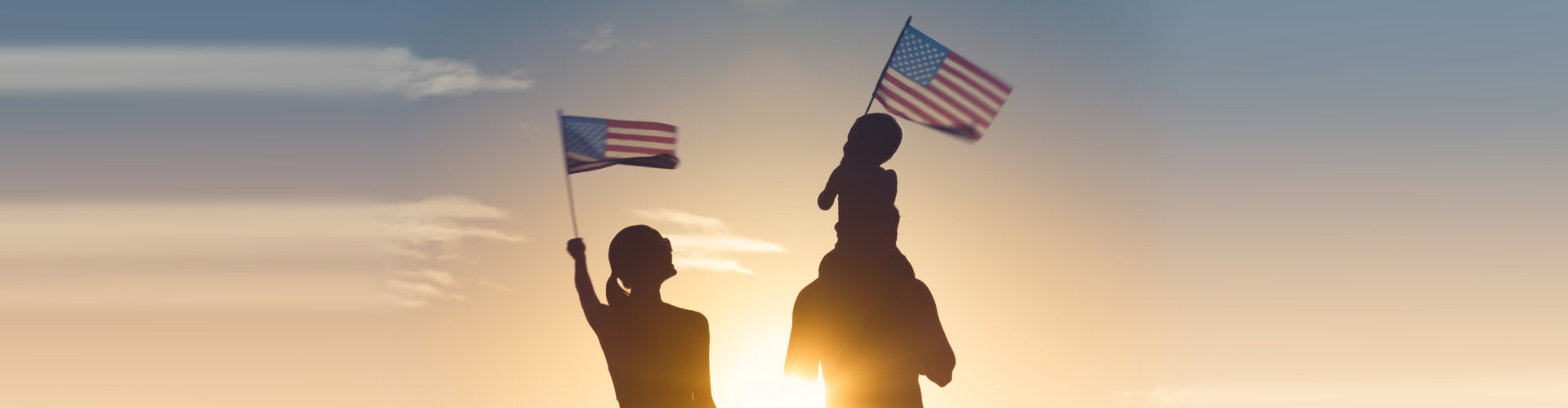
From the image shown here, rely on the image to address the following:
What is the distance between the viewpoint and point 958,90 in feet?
42.9

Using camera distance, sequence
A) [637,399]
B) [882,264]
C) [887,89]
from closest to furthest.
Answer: [637,399], [882,264], [887,89]

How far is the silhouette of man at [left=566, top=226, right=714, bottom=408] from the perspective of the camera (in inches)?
406

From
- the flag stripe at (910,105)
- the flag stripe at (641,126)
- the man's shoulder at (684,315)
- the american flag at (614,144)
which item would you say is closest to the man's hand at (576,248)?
the man's shoulder at (684,315)

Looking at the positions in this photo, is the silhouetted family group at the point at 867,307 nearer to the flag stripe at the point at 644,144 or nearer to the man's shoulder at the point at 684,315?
the man's shoulder at the point at 684,315

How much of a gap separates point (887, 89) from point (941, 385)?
2866 mm

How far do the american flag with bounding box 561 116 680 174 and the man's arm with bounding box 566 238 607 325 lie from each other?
2012 millimetres

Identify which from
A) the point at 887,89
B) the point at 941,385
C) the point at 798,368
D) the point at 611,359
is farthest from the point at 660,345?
the point at 887,89

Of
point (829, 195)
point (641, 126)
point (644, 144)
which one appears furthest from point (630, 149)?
point (829, 195)

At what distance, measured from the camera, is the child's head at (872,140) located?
1160cm

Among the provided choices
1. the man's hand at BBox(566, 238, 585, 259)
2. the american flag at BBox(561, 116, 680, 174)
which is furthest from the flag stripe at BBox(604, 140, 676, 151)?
the man's hand at BBox(566, 238, 585, 259)

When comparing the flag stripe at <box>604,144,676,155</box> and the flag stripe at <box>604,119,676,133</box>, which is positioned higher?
the flag stripe at <box>604,119,676,133</box>

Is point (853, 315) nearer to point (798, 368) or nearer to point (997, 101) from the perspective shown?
point (798, 368)

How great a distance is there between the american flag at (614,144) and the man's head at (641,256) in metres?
2.09

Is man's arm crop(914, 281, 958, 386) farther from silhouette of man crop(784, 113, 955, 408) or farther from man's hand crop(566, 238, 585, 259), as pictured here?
man's hand crop(566, 238, 585, 259)
